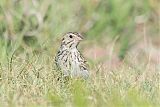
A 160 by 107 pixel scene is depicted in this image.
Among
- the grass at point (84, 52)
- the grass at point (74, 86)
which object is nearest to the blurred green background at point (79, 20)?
the grass at point (84, 52)

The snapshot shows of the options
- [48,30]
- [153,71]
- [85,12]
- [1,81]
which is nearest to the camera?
[1,81]

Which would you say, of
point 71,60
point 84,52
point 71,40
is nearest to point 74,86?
point 71,60

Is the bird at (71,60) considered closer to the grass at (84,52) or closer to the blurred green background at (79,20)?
the grass at (84,52)

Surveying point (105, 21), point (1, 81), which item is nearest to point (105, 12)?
point (105, 21)

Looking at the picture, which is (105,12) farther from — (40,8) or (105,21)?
(40,8)

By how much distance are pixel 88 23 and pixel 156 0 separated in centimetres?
120

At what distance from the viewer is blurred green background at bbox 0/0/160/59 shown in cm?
1058

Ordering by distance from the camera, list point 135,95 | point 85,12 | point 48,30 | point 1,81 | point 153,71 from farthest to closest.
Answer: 1. point 85,12
2. point 48,30
3. point 153,71
4. point 1,81
5. point 135,95

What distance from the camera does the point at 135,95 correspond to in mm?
6051

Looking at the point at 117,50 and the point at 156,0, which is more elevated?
the point at 156,0

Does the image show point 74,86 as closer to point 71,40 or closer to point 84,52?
point 71,40

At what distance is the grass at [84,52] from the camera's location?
6.23 metres

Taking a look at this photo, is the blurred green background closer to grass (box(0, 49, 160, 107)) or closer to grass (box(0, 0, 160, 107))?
grass (box(0, 0, 160, 107))

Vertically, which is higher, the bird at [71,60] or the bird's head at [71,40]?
the bird's head at [71,40]
